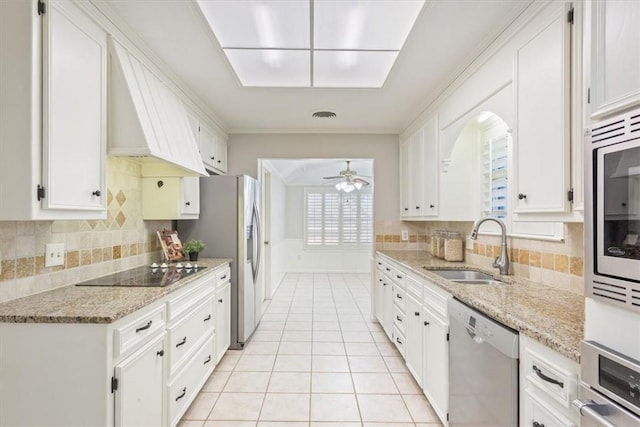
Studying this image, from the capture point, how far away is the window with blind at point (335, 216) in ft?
26.9

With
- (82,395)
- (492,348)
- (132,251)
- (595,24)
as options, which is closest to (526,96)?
(595,24)

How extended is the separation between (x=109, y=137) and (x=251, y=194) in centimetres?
172

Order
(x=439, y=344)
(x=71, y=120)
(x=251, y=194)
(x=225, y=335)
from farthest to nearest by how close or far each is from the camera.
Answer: (x=251, y=194)
(x=225, y=335)
(x=439, y=344)
(x=71, y=120)

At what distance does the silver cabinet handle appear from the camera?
81 cm

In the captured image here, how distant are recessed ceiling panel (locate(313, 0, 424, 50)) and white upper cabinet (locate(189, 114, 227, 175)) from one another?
4.94 ft

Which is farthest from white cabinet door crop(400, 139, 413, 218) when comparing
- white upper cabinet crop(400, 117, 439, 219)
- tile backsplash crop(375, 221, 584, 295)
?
tile backsplash crop(375, 221, 584, 295)

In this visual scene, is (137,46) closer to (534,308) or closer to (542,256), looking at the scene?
(534,308)

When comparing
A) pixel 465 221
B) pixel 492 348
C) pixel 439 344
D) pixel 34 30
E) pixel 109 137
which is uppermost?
pixel 34 30

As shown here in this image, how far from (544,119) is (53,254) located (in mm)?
2576

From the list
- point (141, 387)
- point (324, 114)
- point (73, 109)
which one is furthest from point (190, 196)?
point (141, 387)

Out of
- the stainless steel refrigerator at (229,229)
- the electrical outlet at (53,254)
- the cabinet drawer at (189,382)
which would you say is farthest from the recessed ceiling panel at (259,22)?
the cabinet drawer at (189,382)

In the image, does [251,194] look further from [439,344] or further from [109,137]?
[439,344]

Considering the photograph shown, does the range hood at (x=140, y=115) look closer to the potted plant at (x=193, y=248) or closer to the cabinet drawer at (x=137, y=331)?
the potted plant at (x=193, y=248)

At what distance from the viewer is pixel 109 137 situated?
191 centimetres
